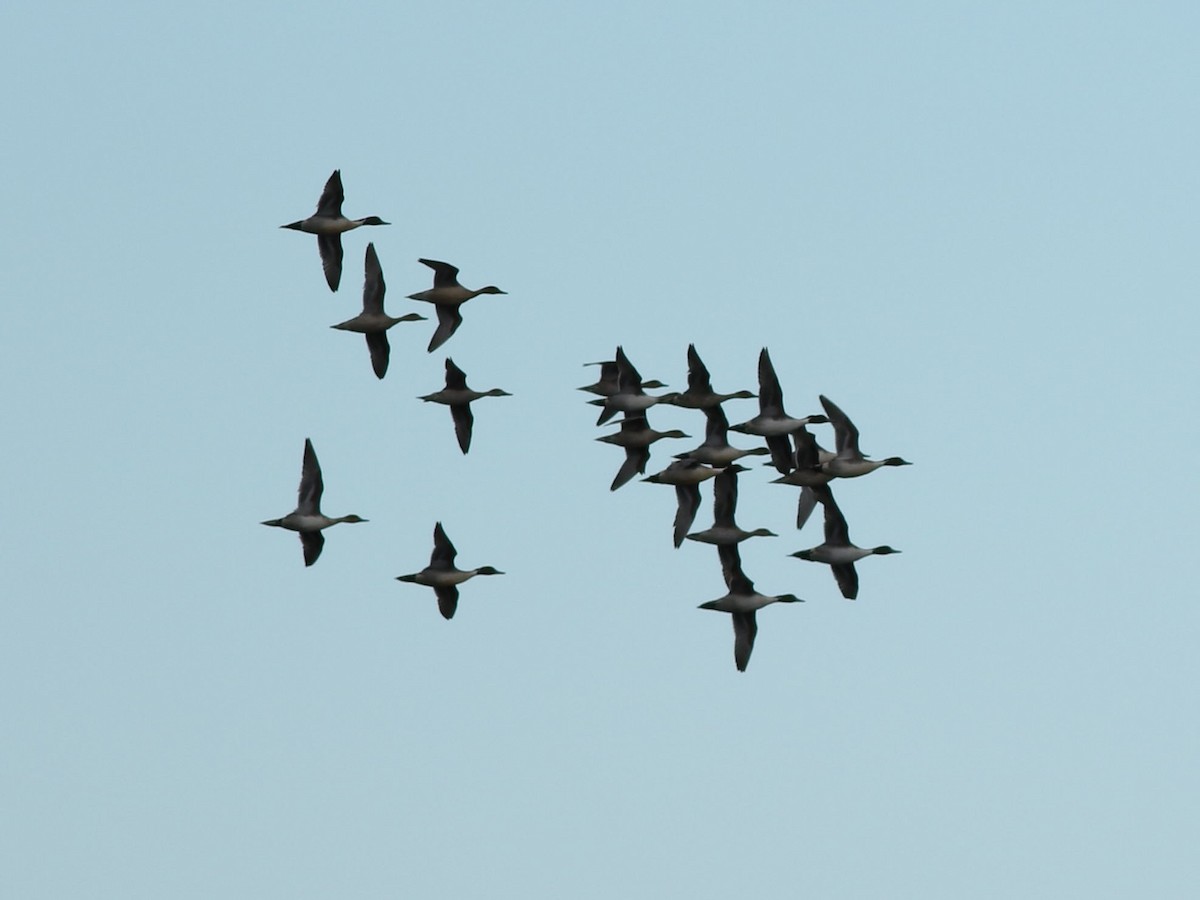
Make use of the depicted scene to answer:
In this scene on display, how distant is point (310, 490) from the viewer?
7350cm

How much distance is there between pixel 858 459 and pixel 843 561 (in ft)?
10.4

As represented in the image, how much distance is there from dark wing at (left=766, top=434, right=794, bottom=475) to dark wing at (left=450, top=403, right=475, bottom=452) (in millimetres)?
8453

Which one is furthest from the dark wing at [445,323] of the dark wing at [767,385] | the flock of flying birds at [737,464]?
the dark wing at [767,385]

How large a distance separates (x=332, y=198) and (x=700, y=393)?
403 inches

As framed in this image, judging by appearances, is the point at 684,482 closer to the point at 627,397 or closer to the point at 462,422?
the point at 627,397

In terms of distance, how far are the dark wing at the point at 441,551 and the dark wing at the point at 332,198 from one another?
8.32 meters

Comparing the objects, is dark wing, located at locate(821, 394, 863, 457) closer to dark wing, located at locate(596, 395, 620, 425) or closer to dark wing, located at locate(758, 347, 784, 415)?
dark wing, located at locate(758, 347, 784, 415)

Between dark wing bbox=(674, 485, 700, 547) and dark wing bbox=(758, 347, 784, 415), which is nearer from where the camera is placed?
dark wing bbox=(758, 347, 784, 415)

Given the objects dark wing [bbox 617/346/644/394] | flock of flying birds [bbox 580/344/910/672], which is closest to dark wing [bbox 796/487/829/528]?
flock of flying birds [bbox 580/344/910/672]

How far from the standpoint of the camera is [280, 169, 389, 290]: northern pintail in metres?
71.5

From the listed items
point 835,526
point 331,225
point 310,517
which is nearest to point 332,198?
point 331,225

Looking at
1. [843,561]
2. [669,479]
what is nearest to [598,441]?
[669,479]

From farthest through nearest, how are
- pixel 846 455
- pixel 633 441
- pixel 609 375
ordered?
pixel 609 375, pixel 633 441, pixel 846 455

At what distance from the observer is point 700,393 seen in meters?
72.4
